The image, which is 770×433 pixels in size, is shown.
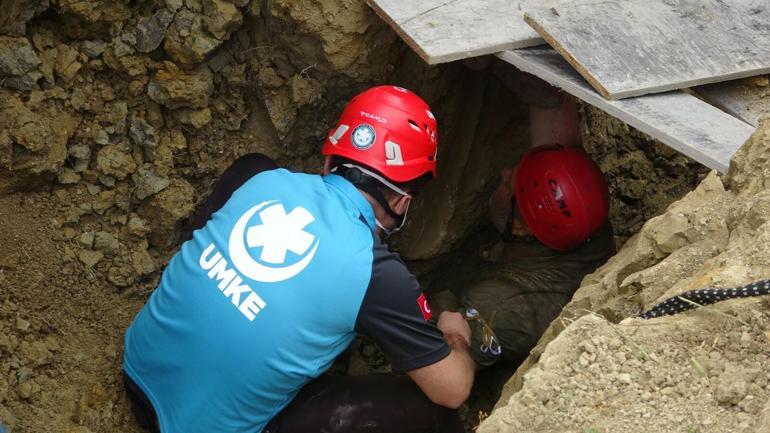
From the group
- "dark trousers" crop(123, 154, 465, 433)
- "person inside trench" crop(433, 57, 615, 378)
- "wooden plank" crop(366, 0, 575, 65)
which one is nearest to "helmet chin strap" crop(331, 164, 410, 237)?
"wooden plank" crop(366, 0, 575, 65)

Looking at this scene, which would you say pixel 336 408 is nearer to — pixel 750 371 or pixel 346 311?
pixel 346 311

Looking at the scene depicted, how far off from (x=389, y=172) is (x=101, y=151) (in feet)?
5.12

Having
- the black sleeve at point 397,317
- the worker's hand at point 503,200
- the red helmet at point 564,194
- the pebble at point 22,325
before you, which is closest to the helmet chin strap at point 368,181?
the black sleeve at point 397,317

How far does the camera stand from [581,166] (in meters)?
4.35

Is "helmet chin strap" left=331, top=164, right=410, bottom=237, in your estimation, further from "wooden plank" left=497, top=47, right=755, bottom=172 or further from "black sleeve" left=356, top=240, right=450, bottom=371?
"wooden plank" left=497, top=47, right=755, bottom=172

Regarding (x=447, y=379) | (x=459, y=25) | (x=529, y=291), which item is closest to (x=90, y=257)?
(x=447, y=379)

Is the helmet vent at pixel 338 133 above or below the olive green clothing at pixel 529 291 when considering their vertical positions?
above

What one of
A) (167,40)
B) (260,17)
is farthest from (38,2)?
(260,17)

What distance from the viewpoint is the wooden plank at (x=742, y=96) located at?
3555 mm

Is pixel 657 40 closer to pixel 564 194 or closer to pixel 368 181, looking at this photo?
pixel 564 194

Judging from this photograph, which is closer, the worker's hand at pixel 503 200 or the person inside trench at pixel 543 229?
the person inside trench at pixel 543 229

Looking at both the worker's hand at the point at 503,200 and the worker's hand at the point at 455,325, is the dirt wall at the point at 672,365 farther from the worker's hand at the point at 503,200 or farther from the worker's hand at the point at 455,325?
the worker's hand at the point at 503,200

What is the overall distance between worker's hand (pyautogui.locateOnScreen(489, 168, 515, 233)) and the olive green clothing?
31cm

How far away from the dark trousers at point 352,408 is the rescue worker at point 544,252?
434mm
